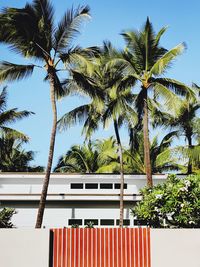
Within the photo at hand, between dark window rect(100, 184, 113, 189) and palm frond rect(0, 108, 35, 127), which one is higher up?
palm frond rect(0, 108, 35, 127)

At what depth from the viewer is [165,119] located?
2822 cm

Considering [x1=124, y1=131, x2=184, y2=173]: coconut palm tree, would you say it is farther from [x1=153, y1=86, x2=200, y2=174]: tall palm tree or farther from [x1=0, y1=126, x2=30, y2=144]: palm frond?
[x1=0, y1=126, x2=30, y2=144]: palm frond

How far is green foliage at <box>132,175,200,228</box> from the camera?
13.1m

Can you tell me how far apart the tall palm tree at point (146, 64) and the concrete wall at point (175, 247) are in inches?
377

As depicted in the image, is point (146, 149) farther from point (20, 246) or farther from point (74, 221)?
point (20, 246)

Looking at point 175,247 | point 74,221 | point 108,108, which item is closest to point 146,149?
point 108,108

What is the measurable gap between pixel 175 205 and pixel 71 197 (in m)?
12.2

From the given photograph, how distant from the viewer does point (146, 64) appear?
74.1 ft

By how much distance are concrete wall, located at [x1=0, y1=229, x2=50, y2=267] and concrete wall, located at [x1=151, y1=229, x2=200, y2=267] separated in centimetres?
305

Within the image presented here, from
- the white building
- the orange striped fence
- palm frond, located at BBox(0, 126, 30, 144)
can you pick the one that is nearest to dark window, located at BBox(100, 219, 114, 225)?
the white building

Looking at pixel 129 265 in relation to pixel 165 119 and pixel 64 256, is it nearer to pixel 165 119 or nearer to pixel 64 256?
pixel 64 256

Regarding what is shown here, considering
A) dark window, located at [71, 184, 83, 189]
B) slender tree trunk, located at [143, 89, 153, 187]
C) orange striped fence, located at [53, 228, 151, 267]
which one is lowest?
orange striped fence, located at [53, 228, 151, 267]

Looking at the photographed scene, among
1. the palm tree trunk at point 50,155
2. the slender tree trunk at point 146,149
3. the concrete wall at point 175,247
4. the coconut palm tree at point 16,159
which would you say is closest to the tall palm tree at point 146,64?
the slender tree trunk at point 146,149

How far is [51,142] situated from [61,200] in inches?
295
